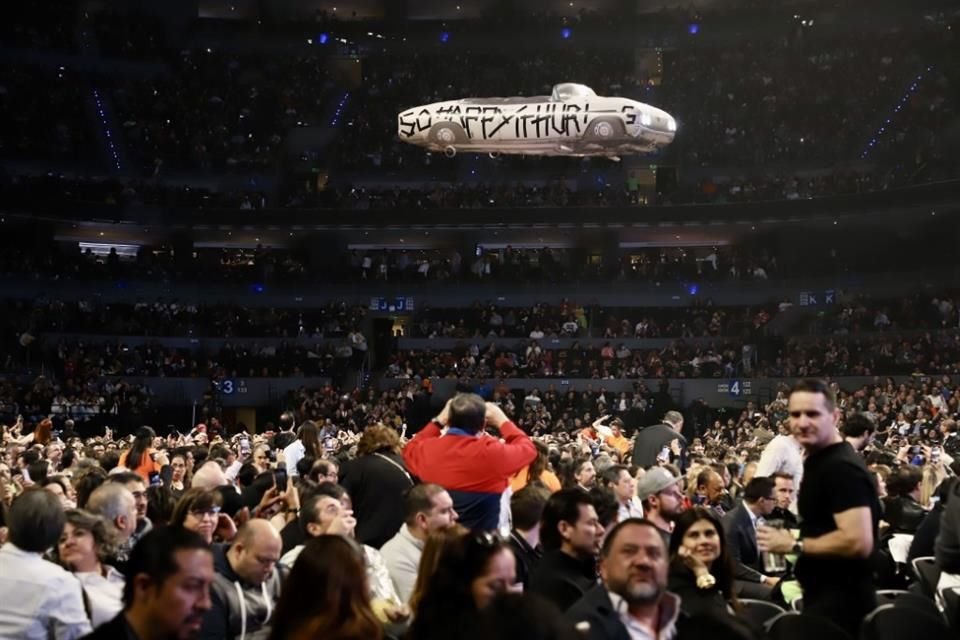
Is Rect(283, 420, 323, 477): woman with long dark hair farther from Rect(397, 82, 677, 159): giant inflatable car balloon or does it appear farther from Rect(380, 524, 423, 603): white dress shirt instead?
Rect(397, 82, 677, 159): giant inflatable car balloon

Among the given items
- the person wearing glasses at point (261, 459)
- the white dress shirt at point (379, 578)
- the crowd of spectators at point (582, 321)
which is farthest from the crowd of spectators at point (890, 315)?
the white dress shirt at point (379, 578)

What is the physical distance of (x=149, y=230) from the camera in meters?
41.5

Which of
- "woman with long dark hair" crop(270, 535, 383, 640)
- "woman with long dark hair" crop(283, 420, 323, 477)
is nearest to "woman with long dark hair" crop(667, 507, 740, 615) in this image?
"woman with long dark hair" crop(270, 535, 383, 640)

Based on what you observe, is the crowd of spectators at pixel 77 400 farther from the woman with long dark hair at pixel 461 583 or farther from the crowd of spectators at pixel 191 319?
the woman with long dark hair at pixel 461 583

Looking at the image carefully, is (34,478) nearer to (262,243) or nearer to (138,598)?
(138,598)

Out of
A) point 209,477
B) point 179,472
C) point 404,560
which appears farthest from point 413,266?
point 404,560

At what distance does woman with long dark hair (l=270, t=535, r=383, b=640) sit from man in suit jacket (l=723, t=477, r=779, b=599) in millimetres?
3823

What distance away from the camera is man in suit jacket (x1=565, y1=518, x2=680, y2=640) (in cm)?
503

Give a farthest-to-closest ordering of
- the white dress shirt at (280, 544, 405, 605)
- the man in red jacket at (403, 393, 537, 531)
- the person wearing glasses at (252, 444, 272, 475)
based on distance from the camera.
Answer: the person wearing glasses at (252, 444, 272, 475)
the man in red jacket at (403, 393, 537, 531)
the white dress shirt at (280, 544, 405, 605)

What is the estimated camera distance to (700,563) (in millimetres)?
6223

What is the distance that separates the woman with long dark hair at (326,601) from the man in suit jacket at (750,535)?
382 centimetres

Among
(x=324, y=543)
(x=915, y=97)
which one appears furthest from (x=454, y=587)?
(x=915, y=97)

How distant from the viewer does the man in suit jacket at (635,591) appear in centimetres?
503

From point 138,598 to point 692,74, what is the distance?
136 feet
